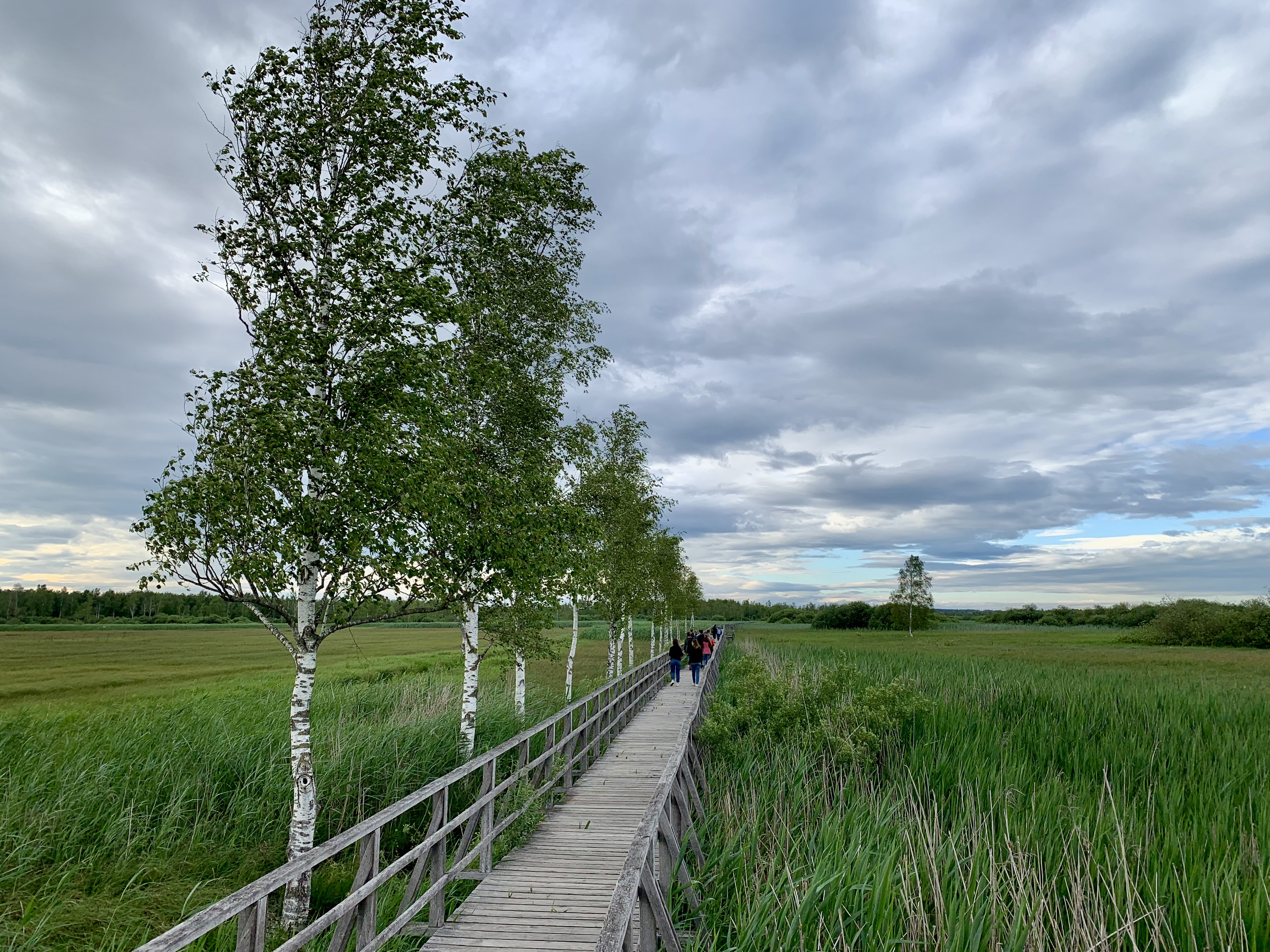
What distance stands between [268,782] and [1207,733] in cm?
1923

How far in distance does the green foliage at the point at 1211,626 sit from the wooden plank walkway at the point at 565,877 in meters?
64.3

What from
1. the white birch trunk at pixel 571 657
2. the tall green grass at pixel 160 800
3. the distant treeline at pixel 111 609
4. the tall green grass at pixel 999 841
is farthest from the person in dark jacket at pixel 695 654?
the distant treeline at pixel 111 609

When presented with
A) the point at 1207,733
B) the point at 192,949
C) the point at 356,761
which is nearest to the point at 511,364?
the point at 356,761

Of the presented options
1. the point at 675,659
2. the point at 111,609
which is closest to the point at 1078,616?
the point at 675,659

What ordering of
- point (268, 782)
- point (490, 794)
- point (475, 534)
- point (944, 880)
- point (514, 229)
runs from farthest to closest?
point (514, 229) < point (268, 782) < point (475, 534) < point (490, 794) < point (944, 880)

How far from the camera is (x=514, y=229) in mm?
15914

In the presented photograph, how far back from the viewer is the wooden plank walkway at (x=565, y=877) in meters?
6.21

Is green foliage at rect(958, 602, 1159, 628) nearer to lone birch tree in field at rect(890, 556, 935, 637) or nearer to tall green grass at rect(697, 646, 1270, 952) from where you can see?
lone birch tree in field at rect(890, 556, 935, 637)

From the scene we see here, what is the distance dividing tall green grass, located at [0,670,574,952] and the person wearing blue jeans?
9.67 meters

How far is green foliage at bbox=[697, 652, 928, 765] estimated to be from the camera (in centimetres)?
1102

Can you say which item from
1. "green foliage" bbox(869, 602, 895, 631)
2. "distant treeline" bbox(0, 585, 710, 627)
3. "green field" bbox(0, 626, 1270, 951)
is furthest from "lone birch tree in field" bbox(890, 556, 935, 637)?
"green field" bbox(0, 626, 1270, 951)

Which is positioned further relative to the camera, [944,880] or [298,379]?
[298,379]

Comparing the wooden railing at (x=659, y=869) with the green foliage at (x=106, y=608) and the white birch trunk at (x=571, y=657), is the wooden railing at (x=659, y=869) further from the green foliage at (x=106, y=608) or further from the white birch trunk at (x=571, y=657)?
the green foliage at (x=106, y=608)

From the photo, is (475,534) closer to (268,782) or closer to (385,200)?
(385,200)
